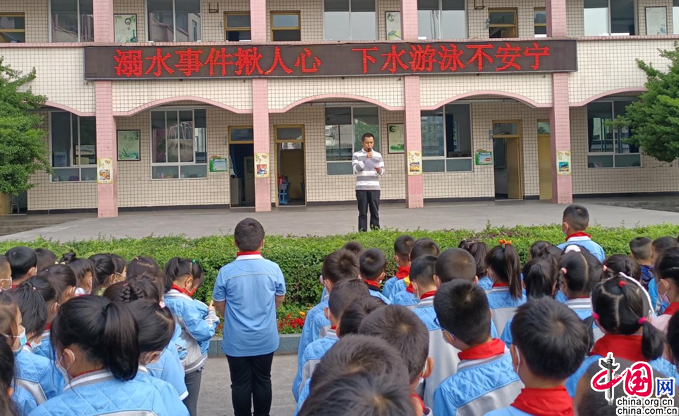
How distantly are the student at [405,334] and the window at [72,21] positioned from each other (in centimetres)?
1901

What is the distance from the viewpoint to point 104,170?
54.9 ft

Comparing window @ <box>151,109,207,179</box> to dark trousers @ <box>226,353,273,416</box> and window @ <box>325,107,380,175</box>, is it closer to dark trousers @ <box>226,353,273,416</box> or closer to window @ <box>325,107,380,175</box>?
window @ <box>325,107,380,175</box>

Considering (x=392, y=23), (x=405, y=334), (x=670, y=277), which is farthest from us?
(x=392, y=23)

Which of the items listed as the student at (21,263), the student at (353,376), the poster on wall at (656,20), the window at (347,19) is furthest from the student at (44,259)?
the poster on wall at (656,20)

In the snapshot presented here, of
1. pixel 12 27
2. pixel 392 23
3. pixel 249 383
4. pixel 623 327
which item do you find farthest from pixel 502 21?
pixel 623 327

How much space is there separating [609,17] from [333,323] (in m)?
19.8


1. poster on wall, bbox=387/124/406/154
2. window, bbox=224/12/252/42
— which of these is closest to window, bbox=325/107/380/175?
poster on wall, bbox=387/124/406/154

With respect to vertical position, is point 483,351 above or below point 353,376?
below

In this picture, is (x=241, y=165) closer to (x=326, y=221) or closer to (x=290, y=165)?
(x=290, y=165)

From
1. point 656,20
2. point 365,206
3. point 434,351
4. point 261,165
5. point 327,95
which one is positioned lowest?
point 434,351

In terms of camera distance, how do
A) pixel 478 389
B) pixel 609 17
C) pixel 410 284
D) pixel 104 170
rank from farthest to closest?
pixel 609 17, pixel 104 170, pixel 410 284, pixel 478 389

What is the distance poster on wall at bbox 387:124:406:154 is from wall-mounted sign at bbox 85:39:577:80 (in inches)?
109

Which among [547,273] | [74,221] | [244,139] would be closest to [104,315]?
[547,273]

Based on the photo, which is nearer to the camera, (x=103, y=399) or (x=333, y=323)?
(x=103, y=399)
